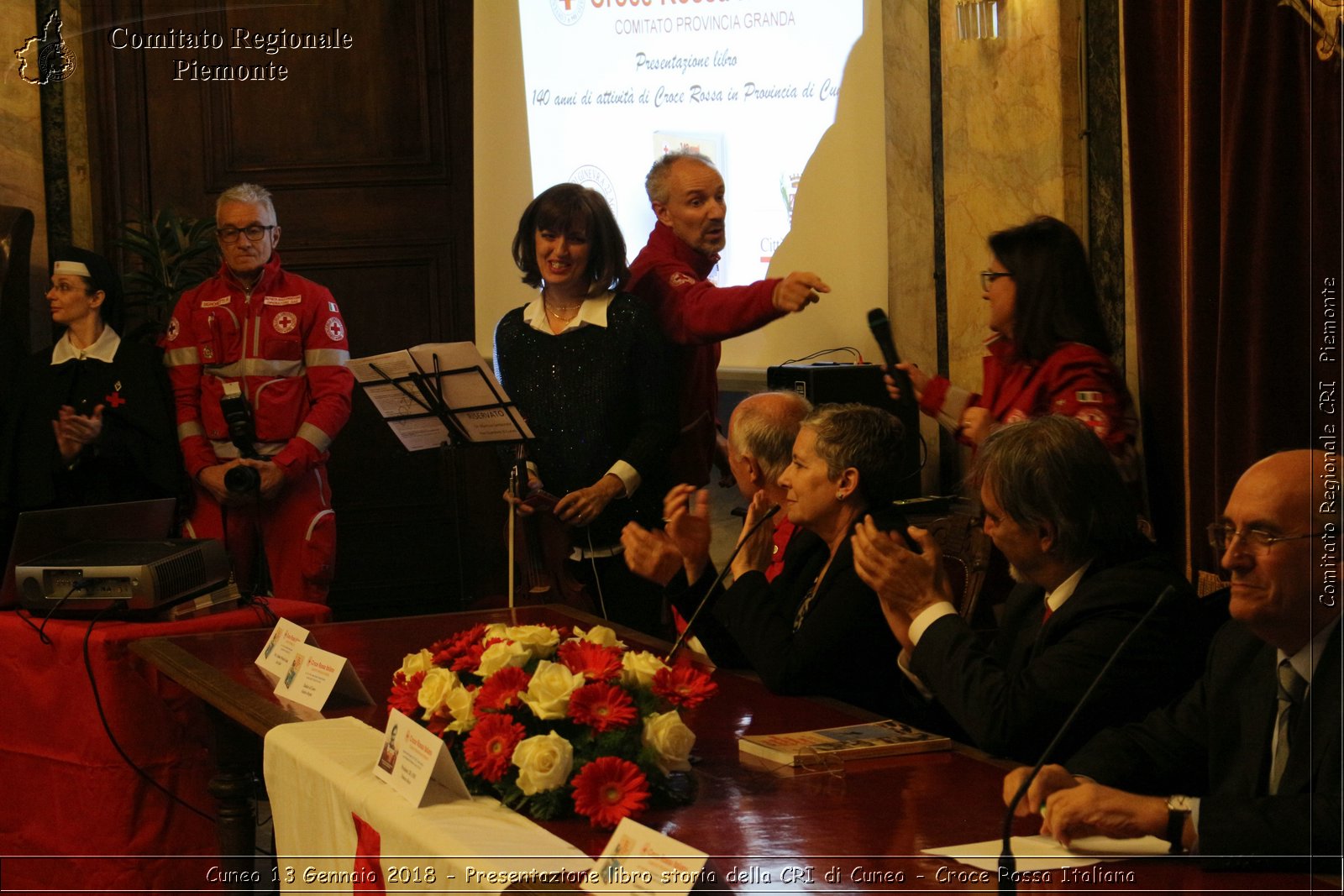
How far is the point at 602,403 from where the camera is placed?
12.3 feet

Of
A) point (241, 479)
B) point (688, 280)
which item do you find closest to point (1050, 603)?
point (688, 280)

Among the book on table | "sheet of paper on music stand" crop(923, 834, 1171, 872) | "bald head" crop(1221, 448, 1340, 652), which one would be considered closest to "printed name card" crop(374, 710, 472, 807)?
the book on table

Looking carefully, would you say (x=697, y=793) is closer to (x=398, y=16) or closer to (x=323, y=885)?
(x=323, y=885)

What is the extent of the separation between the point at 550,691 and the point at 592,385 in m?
2.18

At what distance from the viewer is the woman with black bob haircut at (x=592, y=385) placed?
370 cm

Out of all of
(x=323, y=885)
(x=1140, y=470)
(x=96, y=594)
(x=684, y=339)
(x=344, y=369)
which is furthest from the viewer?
(x=344, y=369)

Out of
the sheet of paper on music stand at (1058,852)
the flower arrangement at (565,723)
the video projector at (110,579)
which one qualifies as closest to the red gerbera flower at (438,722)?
the flower arrangement at (565,723)

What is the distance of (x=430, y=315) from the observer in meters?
6.12

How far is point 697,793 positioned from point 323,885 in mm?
592

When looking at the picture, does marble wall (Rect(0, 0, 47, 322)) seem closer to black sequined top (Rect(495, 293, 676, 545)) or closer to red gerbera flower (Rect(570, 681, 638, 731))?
black sequined top (Rect(495, 293, 676, 545))

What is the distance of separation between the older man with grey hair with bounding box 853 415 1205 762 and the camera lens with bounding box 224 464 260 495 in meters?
2.60

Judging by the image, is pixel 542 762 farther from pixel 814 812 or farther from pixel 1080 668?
pixel 1080 668

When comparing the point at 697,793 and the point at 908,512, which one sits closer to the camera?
the point at 697,793

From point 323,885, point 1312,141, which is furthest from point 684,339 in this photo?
point 323,885
